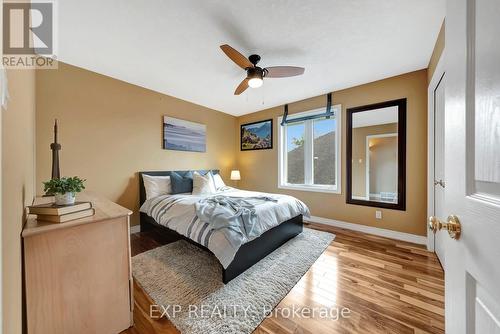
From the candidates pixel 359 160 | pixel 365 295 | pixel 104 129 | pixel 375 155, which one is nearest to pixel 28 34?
pixel 104 129

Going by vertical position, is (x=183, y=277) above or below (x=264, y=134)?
below

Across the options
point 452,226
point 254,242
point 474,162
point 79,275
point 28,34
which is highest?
point 28,34

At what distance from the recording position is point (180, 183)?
127 inches

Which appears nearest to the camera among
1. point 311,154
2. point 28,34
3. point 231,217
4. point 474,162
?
point 474,162

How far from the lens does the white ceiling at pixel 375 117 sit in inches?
112

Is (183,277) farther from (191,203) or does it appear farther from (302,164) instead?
(302,164)

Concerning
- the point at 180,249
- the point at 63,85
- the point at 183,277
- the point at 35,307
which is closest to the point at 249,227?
the point at 183,277

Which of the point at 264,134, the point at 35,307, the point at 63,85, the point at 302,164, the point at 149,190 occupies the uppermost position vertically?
the point at 63,85

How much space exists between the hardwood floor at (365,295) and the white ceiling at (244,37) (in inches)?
93.9

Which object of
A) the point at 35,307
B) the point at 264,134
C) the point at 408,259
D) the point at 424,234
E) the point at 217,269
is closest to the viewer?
the point at 35,307

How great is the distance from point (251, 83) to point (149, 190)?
2.25m

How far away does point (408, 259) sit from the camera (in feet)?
7.14

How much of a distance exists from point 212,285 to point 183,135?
281cm

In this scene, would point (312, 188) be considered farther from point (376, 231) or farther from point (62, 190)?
point (62, 190)
